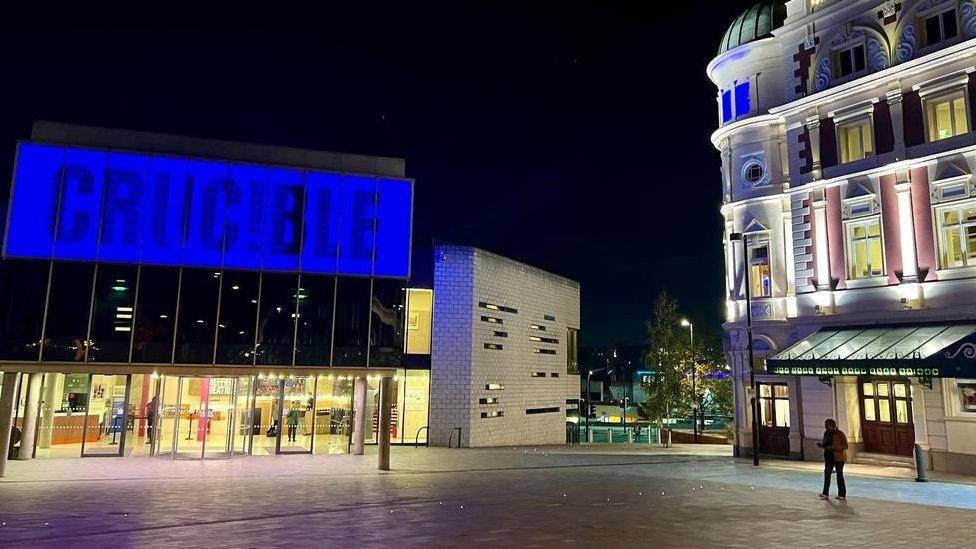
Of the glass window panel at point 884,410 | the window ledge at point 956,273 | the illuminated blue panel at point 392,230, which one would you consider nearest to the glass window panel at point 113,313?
the illuminated blue panel at point 392,230

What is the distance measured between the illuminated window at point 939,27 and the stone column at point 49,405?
31328 millimetres

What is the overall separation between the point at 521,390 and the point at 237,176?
17.1 metres

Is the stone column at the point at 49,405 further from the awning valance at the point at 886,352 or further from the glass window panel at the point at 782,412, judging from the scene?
the glass window panel at the point at 782,412

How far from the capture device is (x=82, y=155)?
822 inches

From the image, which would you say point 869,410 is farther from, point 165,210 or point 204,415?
point 165,210

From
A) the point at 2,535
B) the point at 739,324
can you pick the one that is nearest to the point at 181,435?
the point at 2,535

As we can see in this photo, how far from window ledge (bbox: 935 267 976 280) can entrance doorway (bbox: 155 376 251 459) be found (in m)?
23.5

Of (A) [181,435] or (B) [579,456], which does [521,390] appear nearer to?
(B) [579,456]

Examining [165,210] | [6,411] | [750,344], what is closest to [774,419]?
[750,344]

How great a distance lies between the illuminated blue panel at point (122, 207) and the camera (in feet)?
68.8

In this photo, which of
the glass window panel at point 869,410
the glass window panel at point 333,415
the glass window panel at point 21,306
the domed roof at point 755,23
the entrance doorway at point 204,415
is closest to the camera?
the glass window panel at point 21,306

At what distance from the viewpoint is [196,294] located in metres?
21.5

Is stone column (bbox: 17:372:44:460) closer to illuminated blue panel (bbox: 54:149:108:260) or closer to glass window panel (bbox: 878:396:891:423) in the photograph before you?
illuminated blue panel (bbox: 54:149:108:260)

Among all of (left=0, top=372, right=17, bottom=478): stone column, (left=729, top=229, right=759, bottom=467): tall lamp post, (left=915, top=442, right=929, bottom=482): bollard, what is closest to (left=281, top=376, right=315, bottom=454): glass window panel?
(left=0, top=372, right=17, bottom=478): stone column
